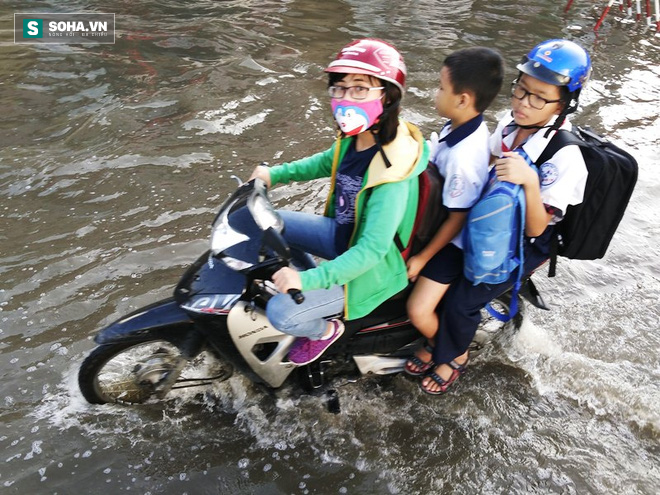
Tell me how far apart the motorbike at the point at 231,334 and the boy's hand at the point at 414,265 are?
0.22 m

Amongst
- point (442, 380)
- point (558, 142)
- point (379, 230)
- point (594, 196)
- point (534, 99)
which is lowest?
point (442, 380)

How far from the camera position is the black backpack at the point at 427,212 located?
2.67m

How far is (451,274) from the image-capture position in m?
2.95

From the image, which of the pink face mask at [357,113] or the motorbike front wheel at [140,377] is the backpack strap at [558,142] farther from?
the motorbike front wheel at [140,377]

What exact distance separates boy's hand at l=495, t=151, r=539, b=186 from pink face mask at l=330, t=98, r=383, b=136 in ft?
2.10

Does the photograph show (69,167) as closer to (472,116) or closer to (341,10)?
(472,116)

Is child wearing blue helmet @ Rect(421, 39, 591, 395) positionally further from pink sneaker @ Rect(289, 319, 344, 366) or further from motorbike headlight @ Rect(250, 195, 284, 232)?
motorbike headlight @ Rect(250, 195, 284, 232)

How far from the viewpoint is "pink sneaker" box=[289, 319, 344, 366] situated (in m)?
2.88

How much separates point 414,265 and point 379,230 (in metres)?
0.54

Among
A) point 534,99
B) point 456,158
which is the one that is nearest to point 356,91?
point 456,158

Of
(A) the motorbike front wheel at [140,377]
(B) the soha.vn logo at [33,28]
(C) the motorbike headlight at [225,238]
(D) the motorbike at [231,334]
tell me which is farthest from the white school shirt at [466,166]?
(B) the soha.vn logo at [33,28]

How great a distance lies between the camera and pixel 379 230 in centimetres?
240

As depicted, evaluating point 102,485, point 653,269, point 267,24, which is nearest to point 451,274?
point 102,485

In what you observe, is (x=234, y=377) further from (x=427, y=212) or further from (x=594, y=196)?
(x=594, y=196)
